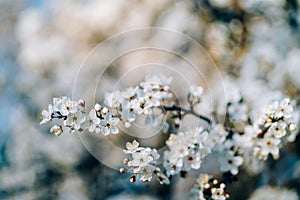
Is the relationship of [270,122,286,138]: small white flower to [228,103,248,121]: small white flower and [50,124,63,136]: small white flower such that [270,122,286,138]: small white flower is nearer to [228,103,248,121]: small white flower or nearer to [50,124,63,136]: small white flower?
[228,103,248,121]: small white flower

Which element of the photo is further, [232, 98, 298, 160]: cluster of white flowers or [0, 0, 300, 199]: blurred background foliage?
[0, 0, 300, 199]: blurred background foliage

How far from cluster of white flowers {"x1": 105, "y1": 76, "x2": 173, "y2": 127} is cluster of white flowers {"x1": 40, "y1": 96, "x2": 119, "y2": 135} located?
43 mm

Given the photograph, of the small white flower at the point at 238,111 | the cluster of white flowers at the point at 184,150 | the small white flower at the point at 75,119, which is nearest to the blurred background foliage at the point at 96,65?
the small white flower at the point at 238,111

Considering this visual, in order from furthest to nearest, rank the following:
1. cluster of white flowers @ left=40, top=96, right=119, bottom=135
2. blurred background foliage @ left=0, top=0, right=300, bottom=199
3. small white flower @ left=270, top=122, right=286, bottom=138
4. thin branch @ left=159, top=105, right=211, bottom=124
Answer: blurred background foliage @ left=0, top=0, right=300, bottom=199 < thin branch @ left=159, top=105, right=211, bottom=124 < small white flower @ left=270, top=122, right=286, bottom=138 < cluster of white flowers @ left=40, top=96, right=119, bottom=135

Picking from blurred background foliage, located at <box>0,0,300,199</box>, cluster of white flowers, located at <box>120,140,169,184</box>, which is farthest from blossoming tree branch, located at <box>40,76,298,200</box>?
blurred background foliage, located at <box>0,0,300,199</box>

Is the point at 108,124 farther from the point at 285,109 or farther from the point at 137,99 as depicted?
the point at 285,109

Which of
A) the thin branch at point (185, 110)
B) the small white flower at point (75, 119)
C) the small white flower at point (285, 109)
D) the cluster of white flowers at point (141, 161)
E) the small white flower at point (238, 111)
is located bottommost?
the cluster of white flowers at point (141, 161)

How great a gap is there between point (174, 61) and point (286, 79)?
0.45m

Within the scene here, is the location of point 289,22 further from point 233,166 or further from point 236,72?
point 233,166

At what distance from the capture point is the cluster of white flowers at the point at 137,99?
1.04 metres

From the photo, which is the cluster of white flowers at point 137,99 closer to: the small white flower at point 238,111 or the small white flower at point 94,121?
the small white flower at point 94,121

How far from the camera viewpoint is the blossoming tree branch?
100cm

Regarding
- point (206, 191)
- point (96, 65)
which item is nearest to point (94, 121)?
point (206, 191)

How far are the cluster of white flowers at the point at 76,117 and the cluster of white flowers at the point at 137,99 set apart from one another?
4cm
